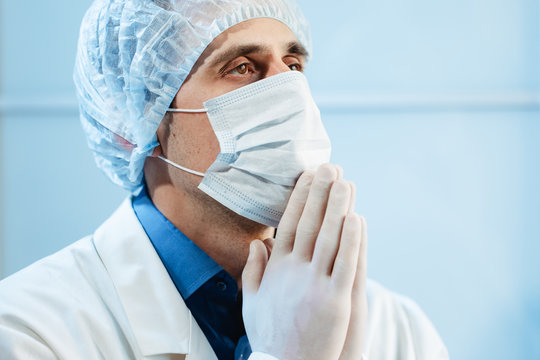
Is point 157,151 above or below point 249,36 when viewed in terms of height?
below

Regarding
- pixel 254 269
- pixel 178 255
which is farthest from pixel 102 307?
pixel 254 269

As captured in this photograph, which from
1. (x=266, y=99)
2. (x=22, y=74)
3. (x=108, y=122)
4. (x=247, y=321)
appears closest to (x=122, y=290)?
(x=247, y=321)

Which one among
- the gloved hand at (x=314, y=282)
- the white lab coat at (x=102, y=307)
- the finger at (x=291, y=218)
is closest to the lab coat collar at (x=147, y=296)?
the white lab coat at (x=102, y=307)

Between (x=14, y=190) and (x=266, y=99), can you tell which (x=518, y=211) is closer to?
(x=266, y=99)

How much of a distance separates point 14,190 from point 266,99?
52.5 inches

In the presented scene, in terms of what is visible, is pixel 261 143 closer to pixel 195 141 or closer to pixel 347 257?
pixel 195 141

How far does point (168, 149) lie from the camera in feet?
3.78

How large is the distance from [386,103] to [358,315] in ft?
3.79

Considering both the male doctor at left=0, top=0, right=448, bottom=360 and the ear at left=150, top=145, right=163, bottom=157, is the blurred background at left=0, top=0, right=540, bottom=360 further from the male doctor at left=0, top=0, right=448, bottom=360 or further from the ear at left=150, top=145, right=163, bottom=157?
the ear at left=150, top=145, right=163, bottom=157

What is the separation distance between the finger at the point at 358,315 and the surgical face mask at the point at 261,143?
0.63ft

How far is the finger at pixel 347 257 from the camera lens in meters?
0.91

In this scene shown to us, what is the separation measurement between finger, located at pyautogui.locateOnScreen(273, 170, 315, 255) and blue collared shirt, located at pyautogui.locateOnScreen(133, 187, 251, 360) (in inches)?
8.6

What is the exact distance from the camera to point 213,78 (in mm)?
1098

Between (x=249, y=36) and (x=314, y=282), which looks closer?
(x=314, y=282)
